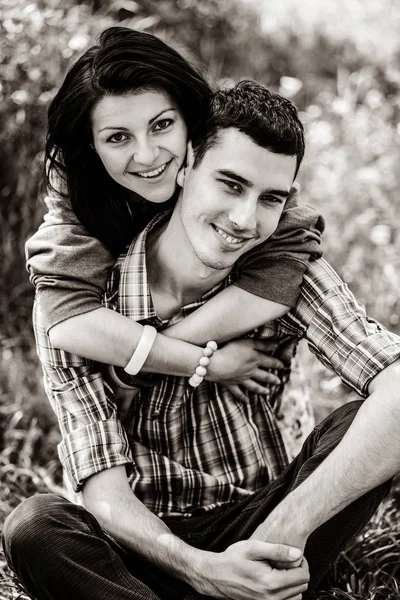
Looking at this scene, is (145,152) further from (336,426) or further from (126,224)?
(336,426)

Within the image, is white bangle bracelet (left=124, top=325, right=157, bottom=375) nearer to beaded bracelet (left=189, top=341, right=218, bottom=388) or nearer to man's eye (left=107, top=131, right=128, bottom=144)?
beaded bracelet (left=189, top=341, right=218, bottom=388)

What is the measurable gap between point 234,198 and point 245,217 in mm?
99

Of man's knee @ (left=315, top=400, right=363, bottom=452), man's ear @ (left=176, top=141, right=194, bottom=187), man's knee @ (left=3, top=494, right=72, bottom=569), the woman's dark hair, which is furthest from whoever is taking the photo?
man's ear @ (left=176, top=141, right=194, bottom=187)

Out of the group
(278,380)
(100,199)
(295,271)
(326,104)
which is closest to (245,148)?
(295,271)

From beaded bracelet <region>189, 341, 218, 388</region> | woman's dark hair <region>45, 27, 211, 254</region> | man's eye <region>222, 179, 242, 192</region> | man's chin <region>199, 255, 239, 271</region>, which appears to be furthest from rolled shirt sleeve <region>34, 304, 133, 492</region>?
man's eye <region>222, 179, 242, 192</region>

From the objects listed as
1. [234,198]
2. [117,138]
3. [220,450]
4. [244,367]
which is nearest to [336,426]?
[244,367]

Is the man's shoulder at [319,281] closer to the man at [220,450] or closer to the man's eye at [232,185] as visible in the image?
the man at [220,450]

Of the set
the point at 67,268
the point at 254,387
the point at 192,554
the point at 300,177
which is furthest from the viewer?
the point at 300,177

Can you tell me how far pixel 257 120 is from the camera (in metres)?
2.28

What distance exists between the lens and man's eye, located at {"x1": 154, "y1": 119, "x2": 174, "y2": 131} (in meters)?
2.47

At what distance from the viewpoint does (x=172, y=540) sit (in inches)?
86.0

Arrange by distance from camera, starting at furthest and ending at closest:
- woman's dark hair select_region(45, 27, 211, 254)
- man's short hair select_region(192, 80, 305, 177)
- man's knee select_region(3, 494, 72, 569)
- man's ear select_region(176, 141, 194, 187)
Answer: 1. man's ear select_region(176, 141, 194, 187)
2. woman's dark hair select_region(45, 27, 211, 254)
3. man's short hair select_region(192, 80, 305, 177)
4. man's knee select_region(3, 494, 72, 569)

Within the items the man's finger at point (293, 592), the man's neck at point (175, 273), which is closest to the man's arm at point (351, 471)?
the man's finger at point (293, 592)

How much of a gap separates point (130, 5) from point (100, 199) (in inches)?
115
